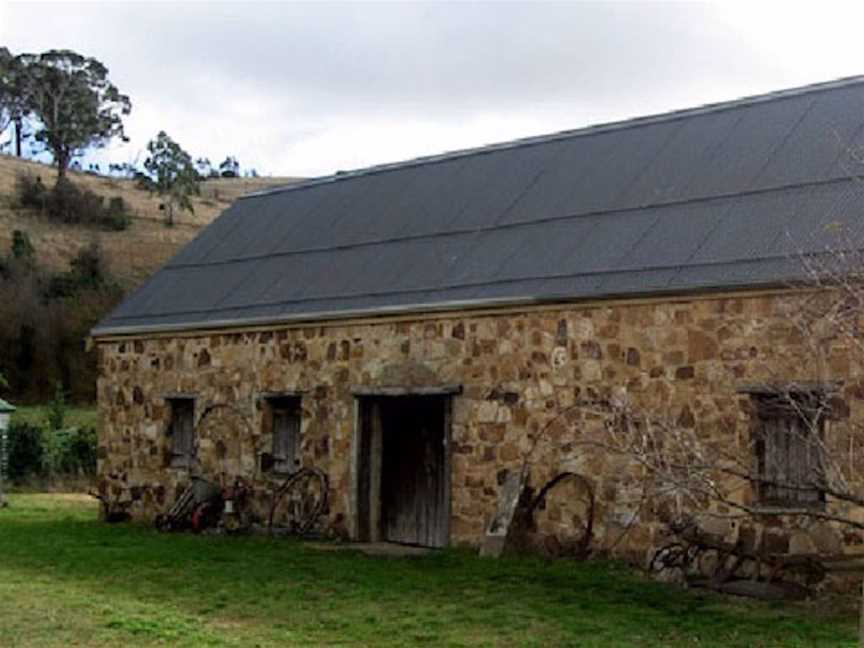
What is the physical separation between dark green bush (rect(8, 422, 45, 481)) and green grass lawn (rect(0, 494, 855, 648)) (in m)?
12.4

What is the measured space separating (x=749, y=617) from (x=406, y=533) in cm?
601

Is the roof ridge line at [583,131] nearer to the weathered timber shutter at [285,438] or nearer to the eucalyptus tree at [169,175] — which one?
the weathered timber shutter at [285,438]

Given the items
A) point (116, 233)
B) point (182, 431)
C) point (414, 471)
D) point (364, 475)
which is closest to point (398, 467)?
point (414, 471)

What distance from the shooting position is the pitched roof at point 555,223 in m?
12.4

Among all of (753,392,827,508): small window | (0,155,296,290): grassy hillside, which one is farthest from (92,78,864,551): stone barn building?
(0,155,296,290): grassy hillside

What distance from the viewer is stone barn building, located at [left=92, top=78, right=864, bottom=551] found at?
12109mm

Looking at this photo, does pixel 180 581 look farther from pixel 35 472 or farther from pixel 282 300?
pixel 35 472

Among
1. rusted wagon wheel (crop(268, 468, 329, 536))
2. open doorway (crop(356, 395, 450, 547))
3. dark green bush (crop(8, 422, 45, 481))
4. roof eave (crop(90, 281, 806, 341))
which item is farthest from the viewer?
dark green bush (crop(8, 422, 45, 481))

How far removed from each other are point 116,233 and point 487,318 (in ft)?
144

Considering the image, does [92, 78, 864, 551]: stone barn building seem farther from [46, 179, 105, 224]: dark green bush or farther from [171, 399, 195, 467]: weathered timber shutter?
[46, 179, 105, 224]: dark green bush

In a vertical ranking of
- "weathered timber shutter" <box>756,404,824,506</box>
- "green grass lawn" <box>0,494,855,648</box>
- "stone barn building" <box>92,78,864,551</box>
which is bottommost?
"green grass lawn" <box>0,494,855,648</box>

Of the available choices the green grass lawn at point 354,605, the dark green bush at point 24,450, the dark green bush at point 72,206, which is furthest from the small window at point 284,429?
the dark green bush at point 72,206

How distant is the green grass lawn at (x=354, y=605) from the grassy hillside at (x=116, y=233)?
111ft

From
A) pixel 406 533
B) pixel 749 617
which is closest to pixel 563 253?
pixel 406 533
